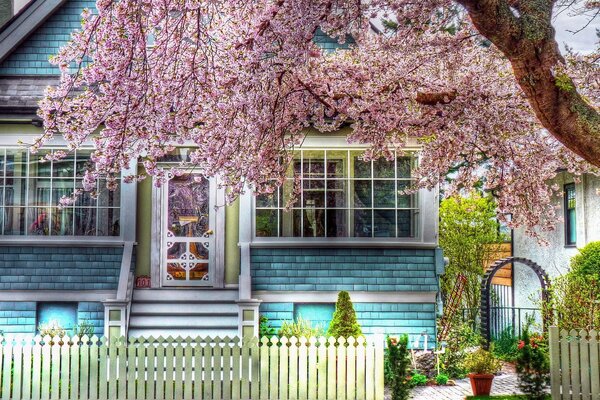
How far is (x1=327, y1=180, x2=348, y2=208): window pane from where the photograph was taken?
13016 mm

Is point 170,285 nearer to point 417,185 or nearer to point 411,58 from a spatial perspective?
point 417,185

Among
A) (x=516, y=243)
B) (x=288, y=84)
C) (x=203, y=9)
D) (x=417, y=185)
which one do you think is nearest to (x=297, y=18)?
(x=203, y=9)

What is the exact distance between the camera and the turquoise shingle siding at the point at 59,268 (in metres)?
12.6

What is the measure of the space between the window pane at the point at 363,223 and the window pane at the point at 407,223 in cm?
53

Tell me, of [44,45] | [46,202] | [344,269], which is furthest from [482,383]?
[44,45]

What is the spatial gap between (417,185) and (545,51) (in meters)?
4.36

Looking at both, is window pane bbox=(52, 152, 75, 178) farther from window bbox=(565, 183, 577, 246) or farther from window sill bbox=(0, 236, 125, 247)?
window bbox=(565, 183, 577, 246)

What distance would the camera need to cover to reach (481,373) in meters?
10.7

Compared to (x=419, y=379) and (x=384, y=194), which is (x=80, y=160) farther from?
(x=419, y=379)

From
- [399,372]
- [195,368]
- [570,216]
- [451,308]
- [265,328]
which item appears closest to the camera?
[399,372]

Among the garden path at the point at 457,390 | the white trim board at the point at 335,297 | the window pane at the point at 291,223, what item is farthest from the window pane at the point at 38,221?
the garden path at the point at 457,390

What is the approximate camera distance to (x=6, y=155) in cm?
1279

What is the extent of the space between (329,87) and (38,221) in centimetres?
624

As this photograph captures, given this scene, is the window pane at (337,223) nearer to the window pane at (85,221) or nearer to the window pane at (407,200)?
the window pane at (407,200)
